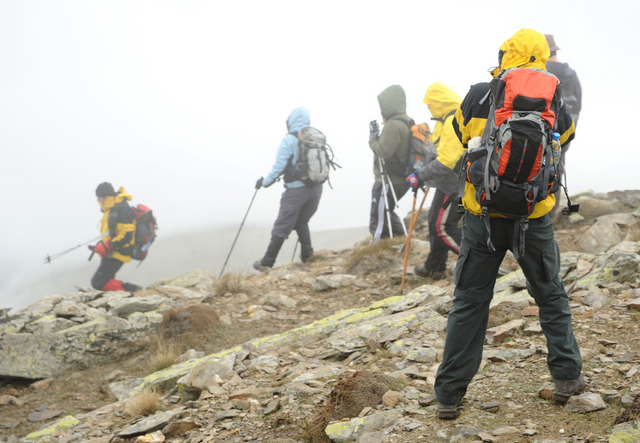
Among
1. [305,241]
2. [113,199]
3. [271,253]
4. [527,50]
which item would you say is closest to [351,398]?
[527,50]

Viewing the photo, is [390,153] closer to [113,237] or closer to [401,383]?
[401,383]

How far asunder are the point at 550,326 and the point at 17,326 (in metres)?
7.28

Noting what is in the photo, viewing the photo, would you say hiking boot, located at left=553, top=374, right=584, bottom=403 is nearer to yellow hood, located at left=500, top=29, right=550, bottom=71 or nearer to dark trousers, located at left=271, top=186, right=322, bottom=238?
yellow hood, located at left=500, top=29, right=550, bottom=71

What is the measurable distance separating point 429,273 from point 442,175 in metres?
2.03

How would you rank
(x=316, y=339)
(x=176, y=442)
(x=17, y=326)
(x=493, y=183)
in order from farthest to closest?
1. (x=17, y=326)
2. (x=316, y=339)
3. (x=176, y=442)
4. (x=493, y=183)

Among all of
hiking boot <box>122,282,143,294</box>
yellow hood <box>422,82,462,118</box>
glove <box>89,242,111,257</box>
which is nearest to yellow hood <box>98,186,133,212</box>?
glove <box>89,242,111,257</box>

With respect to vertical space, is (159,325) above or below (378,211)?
below

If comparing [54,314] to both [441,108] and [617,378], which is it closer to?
[441,108]

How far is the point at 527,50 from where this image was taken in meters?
2.88

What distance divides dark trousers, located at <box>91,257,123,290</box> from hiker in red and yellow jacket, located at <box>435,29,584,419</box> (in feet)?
36.0

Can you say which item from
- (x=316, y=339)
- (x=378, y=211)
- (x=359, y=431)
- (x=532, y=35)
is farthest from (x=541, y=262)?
(x=378, y=211)

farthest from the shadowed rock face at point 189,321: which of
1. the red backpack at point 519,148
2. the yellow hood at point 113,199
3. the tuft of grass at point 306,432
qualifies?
the yellow hood at point 113,199


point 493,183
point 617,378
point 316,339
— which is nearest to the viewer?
point 493,183

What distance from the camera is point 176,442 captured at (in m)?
3.63
